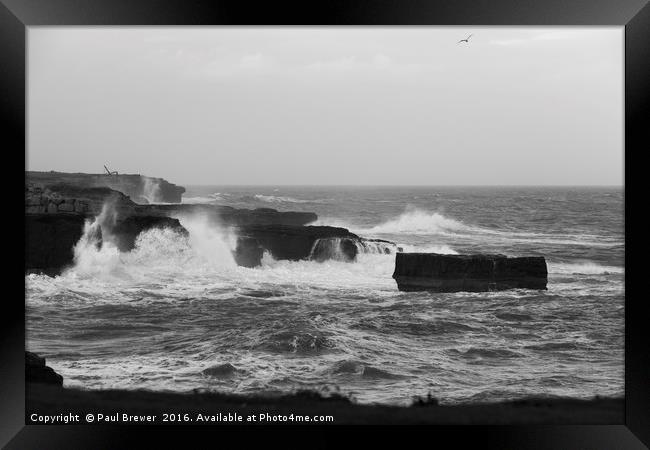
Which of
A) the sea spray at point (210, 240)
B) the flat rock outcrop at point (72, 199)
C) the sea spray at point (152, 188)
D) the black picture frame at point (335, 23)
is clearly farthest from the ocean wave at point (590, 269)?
the flat rock outcrop at point (72, 199)

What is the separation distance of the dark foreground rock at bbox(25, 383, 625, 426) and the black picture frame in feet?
0.41

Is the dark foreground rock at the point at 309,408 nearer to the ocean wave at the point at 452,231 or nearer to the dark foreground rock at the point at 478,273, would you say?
the dark foreground rock at the point at 478,273

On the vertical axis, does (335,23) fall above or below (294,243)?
above

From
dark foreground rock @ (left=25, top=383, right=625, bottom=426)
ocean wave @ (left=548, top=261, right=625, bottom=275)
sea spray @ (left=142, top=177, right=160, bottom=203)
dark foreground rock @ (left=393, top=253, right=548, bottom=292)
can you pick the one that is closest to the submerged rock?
dark foreground rock @ (left=25, top=383, right=625, bottom=426)

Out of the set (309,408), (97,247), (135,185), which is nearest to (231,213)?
(135,185)

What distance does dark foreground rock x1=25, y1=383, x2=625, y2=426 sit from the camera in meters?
5.28

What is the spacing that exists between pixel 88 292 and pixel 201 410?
1578 millimetres

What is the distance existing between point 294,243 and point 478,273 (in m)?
1.80

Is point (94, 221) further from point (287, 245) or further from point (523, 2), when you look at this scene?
point (523, 2)

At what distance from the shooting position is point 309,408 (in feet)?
17.5

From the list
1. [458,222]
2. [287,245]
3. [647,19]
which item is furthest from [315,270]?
[647,19]

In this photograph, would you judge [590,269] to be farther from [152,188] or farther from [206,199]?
[152,188]

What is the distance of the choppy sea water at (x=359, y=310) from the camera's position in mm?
5492

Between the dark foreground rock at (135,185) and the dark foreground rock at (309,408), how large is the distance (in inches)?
71.3
